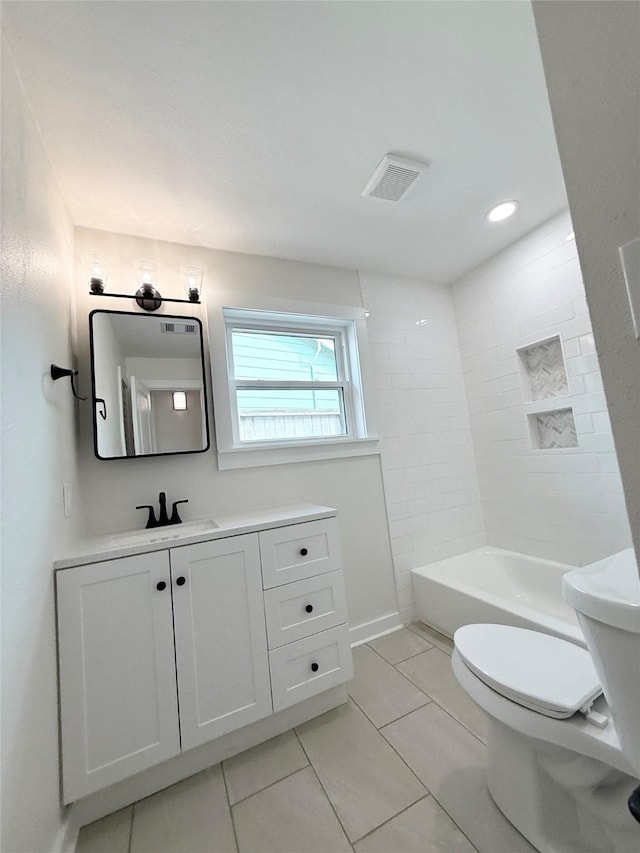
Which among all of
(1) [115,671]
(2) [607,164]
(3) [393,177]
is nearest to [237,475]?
(1) [115,671]

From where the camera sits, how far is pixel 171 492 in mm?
1815

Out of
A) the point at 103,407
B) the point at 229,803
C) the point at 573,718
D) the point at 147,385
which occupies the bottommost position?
the point at 229,803

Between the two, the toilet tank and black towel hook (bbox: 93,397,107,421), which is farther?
black towel hook (bbox: 93,397,107,421)

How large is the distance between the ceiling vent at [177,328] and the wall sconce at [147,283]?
11 cm

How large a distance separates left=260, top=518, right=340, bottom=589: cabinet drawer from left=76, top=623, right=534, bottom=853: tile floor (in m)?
0.66

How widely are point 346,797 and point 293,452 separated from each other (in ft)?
4.89

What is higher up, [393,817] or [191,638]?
[191,638]

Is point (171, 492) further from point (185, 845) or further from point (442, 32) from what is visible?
point (442, 32)

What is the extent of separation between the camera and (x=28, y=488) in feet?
3.29

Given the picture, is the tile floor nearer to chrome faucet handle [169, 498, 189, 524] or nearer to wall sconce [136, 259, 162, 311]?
chrome faucet handle [169, 498, 189, 524]

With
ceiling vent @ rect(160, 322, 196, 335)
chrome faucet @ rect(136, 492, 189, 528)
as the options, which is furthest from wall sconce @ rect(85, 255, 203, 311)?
chrome faucet @ rect(136, 492, 189, 528)

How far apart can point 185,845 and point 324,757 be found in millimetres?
521

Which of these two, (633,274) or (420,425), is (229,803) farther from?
(420,425)

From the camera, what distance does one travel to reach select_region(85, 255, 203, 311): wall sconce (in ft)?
5.59
